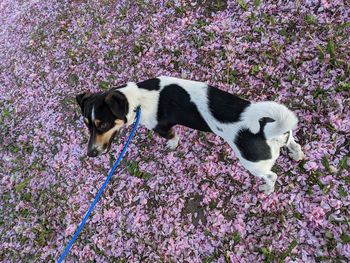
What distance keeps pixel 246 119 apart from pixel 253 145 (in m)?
0.32

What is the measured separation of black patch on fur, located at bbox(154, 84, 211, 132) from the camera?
4262 millimetres

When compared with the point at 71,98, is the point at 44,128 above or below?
below

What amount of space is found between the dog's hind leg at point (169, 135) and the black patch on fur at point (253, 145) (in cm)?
154

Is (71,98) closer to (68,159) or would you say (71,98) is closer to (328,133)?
(68,159)

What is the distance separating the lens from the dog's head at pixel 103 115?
4117 millimetres

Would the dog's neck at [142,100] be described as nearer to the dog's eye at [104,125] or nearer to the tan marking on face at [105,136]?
the tan marking on face at [105,136]

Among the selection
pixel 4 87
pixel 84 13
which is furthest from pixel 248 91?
pixel 4 87

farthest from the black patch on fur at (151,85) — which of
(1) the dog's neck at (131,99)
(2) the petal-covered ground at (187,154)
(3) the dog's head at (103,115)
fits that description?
(2) the petal-covered ground at (187,154)

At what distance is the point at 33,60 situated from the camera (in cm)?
935

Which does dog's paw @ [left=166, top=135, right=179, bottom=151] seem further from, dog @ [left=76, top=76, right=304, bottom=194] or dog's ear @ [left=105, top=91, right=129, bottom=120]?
dog's ear @ [left=105, top=91, right=129, bottom=120]

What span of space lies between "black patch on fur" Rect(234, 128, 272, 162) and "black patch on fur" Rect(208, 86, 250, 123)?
223mm

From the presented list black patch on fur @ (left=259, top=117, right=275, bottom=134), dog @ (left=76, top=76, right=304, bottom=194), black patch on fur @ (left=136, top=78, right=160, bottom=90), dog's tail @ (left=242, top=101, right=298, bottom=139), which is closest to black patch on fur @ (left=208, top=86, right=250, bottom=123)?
dog @ (left=76, top=76, right=304, bottom=194)

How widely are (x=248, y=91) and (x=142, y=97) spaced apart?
2188 millimetres

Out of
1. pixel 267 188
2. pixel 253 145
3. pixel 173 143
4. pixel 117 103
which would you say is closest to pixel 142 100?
pixel 117 103
